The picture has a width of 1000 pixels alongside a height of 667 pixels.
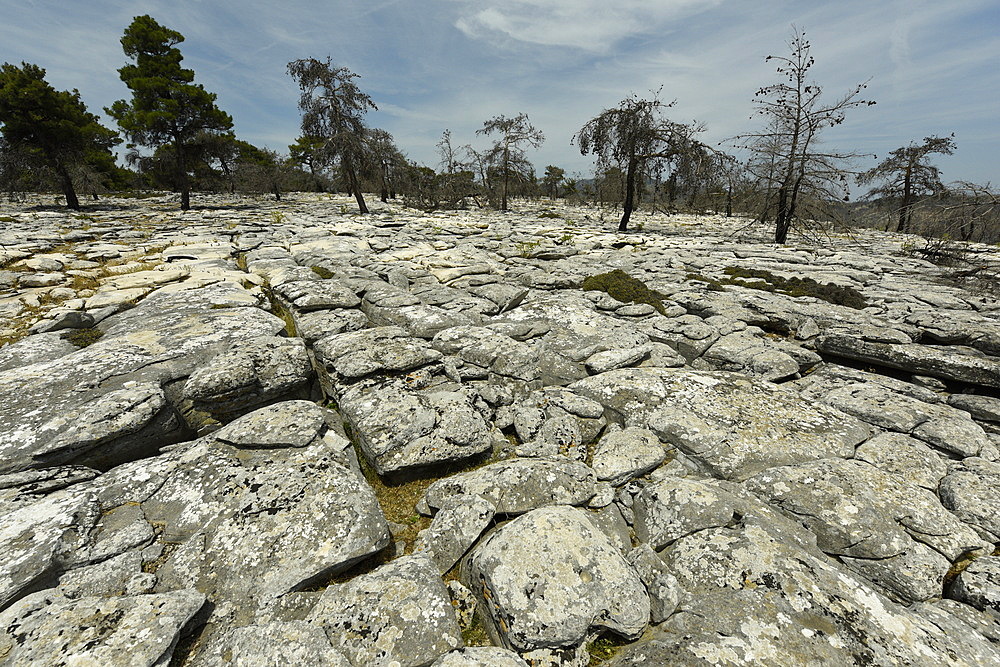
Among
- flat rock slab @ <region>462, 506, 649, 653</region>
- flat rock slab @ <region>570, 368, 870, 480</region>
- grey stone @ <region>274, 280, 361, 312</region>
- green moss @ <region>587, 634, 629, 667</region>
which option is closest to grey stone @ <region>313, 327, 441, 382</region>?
grey stone @ <region>274, 280, 361, 312</region>

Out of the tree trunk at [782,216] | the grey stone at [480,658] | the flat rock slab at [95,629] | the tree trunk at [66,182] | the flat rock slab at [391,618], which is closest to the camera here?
the flat rock slab at [95,629]

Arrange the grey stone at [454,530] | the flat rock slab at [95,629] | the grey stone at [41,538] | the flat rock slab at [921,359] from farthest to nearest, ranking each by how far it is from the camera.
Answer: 1. the flat rock slab at [921,359]
2. the grey stone at [454,530]
3. the grey stone at [41,538]
4. the flat rock slab at [95,629]

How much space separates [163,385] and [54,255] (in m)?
8.78

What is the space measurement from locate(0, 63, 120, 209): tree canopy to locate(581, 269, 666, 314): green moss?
1190 inches

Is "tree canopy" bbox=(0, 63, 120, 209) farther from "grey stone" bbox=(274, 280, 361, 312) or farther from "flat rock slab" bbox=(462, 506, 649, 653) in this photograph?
"flat rock slab" bbox=(462, 506, 649, 653)

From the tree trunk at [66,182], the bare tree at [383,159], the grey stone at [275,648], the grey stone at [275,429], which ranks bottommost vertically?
the grey stone at [275,648]

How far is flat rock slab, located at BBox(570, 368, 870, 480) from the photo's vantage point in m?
3.56

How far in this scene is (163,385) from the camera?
3.99 m

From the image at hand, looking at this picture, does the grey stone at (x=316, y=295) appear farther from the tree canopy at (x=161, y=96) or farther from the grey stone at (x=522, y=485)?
the tree canopy at (x=161, y=96)

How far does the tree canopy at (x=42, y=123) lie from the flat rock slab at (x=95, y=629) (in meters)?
30.5

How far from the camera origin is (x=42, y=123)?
20.5 meters

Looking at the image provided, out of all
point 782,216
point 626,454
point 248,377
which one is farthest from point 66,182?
point 782,216

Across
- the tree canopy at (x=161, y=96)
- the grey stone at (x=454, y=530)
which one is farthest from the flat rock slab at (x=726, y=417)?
the tree canopy at (x=161, y=96)

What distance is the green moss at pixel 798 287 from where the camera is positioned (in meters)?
7.32
